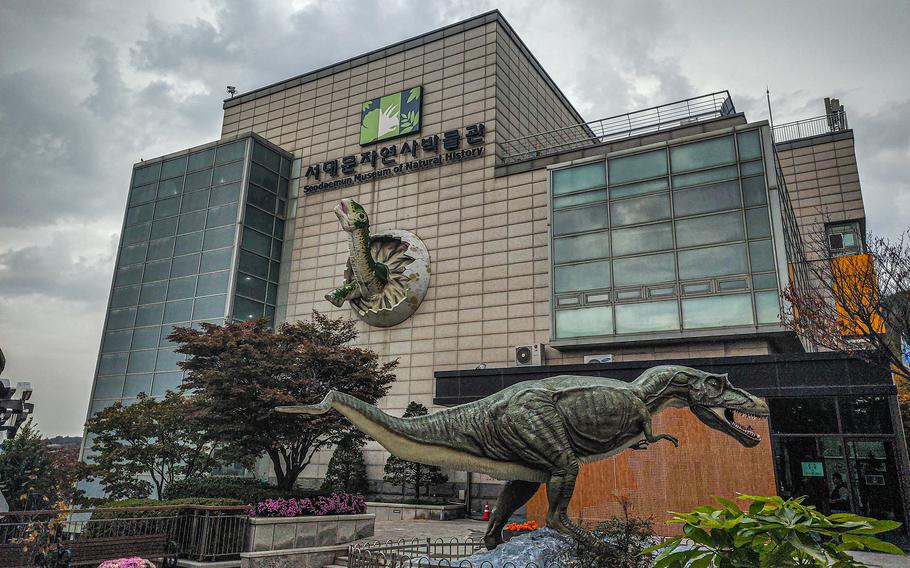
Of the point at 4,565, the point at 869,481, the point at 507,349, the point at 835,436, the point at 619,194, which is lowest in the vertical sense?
the point at 4,565

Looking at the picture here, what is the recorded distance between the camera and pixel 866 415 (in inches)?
618

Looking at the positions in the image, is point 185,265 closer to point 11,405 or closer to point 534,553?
point 11,405

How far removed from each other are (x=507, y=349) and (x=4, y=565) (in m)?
16.7

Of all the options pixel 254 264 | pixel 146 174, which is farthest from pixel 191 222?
pixel 146 174

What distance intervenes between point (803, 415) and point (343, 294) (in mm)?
17272

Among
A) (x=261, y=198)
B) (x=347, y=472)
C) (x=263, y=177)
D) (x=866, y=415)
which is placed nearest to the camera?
(x=866, y=415)

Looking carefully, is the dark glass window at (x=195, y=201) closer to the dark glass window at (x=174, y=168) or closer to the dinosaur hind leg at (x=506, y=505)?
the dark glass window at (x=174, y=168)

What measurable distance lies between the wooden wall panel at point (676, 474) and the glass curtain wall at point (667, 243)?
4595 mm

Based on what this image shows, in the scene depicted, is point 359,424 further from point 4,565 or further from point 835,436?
point 835,436

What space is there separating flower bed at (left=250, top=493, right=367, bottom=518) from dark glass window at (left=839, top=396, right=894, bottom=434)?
12.4 m

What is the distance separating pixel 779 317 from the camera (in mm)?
19188

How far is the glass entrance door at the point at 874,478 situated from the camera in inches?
600

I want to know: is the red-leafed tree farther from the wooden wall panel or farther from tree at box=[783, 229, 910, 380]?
the wooden wall panel

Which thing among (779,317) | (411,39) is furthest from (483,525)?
(411,39)
